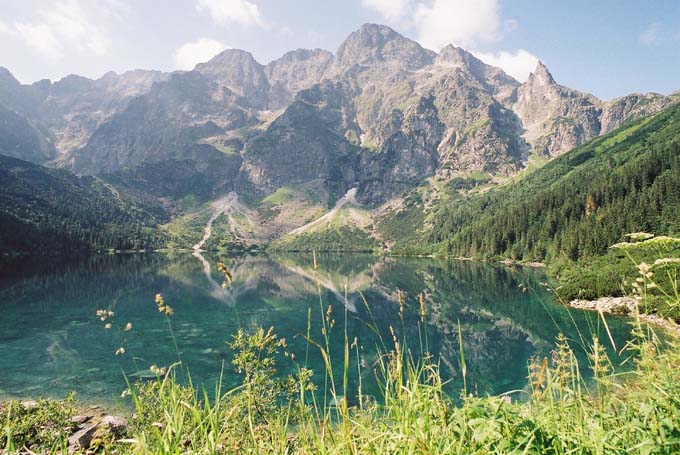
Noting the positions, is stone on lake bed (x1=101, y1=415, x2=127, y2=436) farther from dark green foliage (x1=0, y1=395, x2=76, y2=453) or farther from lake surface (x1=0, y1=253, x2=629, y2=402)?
lake surface (x1=0, y1=253, x2=629, y2=402)

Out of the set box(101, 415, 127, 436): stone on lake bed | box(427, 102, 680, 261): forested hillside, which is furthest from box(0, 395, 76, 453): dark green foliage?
box(427, 102, 680, 261): forested hillside

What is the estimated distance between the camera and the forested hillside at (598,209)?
283 feet

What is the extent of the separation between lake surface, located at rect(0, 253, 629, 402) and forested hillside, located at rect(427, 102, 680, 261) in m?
25.4

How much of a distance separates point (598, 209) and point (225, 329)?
342ft

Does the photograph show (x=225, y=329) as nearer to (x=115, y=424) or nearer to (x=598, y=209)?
(x=115, y=424)

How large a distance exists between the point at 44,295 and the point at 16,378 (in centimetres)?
4846

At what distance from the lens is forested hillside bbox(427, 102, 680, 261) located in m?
86.1

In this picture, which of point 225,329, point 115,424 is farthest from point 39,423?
point 225,329

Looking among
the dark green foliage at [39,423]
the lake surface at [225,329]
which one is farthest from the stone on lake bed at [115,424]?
the lake surface at [225,329]

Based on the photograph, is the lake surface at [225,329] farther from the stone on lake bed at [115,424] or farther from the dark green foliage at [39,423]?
the dark green foliage at [39,423]

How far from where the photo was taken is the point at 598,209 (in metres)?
103

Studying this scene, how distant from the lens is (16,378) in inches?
1065

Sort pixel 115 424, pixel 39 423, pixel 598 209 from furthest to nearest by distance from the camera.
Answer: pixel 598 209 < pixel 115 424 < pixel 39 423

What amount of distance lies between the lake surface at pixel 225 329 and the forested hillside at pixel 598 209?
83.2 feet
